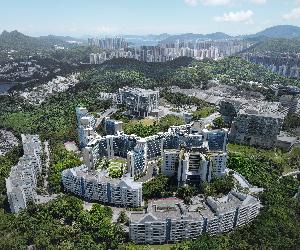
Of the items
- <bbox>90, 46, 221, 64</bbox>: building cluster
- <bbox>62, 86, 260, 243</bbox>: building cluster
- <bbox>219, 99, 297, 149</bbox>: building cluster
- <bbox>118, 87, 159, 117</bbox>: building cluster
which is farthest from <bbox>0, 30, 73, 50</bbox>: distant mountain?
<bbox>219, 99, 297, 149</bbox>: building cluster

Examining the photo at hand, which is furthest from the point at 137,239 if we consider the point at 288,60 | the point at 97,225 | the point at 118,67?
the point at 288,60

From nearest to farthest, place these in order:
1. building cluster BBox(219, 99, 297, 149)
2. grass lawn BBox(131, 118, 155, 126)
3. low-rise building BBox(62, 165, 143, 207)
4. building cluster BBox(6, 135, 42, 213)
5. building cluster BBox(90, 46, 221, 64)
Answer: building cluster BBox(6, 135, 42, 213) → low-rise building BBox(62, 165, 143, 207) → building cluster BBox(219, 99, 297, 149) → grass lawn BBox(131, 118, 155, 126) → building cluster BBox(90, 46, 221, 64)

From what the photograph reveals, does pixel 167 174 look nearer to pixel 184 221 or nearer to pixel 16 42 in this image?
pixel 184 221

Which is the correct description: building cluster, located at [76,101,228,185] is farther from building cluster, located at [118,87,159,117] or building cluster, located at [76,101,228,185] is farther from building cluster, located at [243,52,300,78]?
building cluster, located at [243,52,300,78]

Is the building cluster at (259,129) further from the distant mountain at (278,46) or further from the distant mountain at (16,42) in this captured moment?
the distant mountain at (16,42)

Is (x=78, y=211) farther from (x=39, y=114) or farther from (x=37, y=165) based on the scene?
(x=39, y=114)

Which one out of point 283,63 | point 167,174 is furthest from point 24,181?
point 283,63
